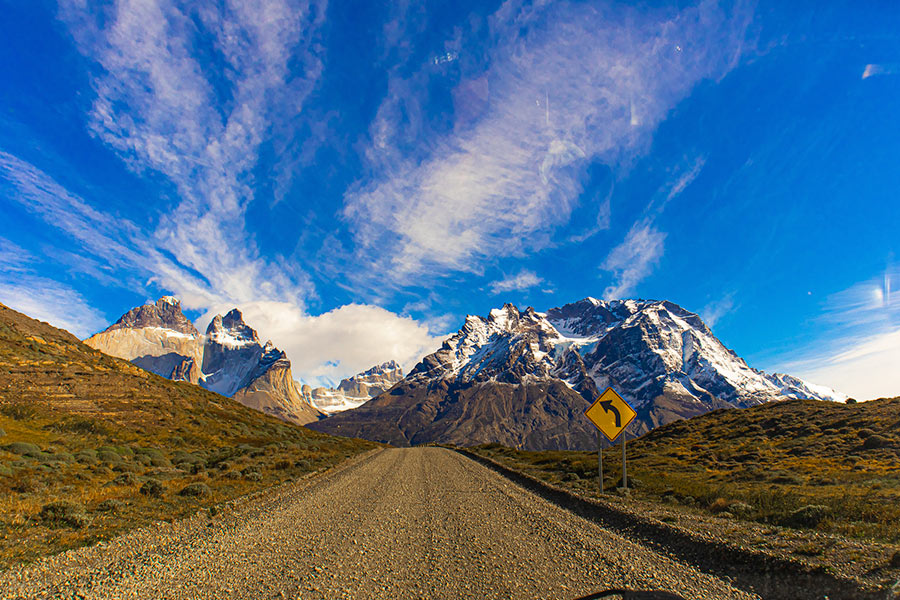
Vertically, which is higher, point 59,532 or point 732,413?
point 732,413

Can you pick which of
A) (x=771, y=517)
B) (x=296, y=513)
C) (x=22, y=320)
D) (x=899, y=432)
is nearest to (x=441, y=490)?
(x=296, y=513)

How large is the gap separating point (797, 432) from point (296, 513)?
3983cm

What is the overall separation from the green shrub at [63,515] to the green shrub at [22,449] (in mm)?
12034

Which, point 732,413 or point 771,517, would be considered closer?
point 771,517

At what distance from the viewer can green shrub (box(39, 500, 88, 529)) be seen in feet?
33.0

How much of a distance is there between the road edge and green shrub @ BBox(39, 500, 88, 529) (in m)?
13.2

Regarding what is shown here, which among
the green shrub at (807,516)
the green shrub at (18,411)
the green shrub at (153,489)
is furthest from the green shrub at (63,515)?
the green shrub at (18,411)

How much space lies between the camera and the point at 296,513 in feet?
40.0

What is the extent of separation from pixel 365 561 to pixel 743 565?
265 inches

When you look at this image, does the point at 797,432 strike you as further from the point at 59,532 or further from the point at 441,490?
the point at 59,532

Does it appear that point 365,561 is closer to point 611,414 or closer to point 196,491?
point 196,491

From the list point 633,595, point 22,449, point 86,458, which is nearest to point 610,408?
point 633,595

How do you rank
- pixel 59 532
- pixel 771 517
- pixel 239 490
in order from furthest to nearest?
pixel 239 490
pixel 771 517
pixel 59 532

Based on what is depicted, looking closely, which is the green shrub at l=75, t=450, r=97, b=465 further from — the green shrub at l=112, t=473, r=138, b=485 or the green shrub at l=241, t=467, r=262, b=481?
the green shrub at l=241, t=467, r=262, b=481
